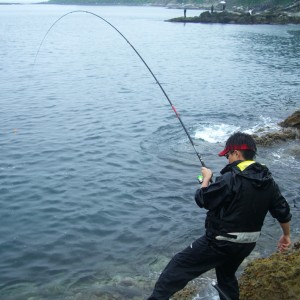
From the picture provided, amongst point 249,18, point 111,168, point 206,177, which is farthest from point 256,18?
point 206,177

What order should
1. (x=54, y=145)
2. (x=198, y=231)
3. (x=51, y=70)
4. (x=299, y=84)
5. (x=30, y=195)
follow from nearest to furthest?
(x=198, y=231) < (x=30, y=195) < (x=54, y=145) < (x=299, y=84) < (x=51, y=70)

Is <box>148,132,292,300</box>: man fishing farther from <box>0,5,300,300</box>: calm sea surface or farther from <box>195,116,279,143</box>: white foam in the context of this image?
<box>195,116,279,143</box>: white foam

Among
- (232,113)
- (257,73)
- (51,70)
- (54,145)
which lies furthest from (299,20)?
(54,145)

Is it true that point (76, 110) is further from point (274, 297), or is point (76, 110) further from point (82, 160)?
point (274, 297)

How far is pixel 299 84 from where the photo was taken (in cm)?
2794

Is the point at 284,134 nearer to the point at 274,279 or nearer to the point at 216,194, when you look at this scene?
the point at 274,279

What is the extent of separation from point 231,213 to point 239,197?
223 mm

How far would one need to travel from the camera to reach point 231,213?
4.45 m

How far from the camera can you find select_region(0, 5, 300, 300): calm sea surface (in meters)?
8.12

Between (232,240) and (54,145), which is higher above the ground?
(232,240)

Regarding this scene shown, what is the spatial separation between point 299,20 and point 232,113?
242ft

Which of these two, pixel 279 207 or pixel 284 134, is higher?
pixel 279 207

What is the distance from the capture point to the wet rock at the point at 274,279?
5379 millimetres

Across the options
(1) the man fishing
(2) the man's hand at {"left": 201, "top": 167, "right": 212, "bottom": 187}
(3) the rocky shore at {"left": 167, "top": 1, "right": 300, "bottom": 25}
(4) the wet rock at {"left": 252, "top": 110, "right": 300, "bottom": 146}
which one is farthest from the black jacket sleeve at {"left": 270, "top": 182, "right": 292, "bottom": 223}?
(3) the rocky shore at {"left": 167, "top": 1, "right": 300, "bottom": 25}
